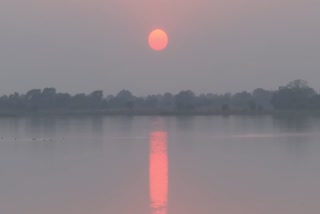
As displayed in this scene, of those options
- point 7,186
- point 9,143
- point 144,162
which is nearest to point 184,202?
point 7,186

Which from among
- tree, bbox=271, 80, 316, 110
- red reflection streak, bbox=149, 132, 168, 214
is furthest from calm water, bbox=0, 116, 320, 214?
tree, bbox=271, 80, 316, 110

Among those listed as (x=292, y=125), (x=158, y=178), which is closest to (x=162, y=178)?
(x=158, y=178)

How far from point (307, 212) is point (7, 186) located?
613 centimetres

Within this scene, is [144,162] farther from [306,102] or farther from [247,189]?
[306,102]

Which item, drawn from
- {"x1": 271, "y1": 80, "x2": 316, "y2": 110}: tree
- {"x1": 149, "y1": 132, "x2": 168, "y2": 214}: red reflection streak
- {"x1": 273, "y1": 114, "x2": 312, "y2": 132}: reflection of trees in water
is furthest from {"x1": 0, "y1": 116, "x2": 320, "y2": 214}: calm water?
{"x1": 271, "y1": 80, "x2": 316, "y2": 110}: tree

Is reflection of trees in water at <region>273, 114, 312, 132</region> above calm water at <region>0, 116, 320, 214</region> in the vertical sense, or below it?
above

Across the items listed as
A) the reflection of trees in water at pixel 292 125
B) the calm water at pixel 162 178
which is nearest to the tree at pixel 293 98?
the reflection of trees in water at pixel 292 125

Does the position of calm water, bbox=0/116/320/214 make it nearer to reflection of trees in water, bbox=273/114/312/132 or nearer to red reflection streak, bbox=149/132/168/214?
red reflection streak, bbox=149/132/168/214

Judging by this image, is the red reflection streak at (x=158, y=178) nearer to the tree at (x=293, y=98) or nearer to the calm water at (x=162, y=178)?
the calm water at (x=162, y=178)

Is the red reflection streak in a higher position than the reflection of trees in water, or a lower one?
lower

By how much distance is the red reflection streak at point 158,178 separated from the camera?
1266 cm

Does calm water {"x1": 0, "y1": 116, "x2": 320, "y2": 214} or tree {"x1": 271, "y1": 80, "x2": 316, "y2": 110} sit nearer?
calm water {"x1": 0, "y1": 116, "x2": 320, "y2": 214}

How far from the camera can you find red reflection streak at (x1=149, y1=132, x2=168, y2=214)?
41.5 ft

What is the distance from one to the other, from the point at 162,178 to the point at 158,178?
9 centimetres
